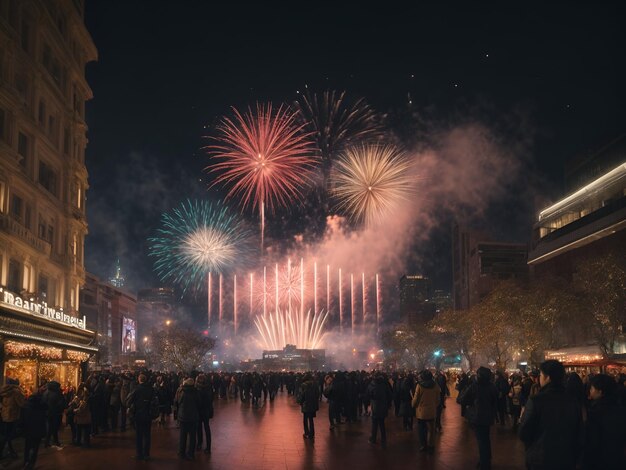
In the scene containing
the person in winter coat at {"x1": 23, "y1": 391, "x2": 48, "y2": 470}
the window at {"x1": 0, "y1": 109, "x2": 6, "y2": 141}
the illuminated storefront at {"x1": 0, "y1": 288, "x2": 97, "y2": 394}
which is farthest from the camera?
the window at {"x1": 0, "y1": 109, "x2": 6, "y2": 141}

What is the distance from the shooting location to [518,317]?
57.7 meters

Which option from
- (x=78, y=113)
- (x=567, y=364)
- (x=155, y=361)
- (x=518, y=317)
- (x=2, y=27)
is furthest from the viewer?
(x=155, y=361)

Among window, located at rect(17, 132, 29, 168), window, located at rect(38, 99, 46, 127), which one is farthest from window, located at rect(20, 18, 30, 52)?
window, located at rect(17, 132, 29, 168)

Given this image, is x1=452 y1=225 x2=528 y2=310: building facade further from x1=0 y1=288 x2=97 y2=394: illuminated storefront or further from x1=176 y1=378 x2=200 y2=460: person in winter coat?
x1=176 y1=378 x2=200 y2=460: person in winter coat

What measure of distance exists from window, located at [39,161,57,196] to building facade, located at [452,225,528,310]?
116 m

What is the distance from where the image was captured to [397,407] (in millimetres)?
25312

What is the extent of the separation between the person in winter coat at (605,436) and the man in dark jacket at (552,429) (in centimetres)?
27

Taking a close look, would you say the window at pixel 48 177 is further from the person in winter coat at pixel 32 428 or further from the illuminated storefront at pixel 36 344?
the person in winter coat at pixel 32 428

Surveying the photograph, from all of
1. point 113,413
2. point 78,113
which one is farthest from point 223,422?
point 78,113

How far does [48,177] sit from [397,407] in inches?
913

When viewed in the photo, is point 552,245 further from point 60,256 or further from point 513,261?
point 513,261

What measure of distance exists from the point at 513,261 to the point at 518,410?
146 meters

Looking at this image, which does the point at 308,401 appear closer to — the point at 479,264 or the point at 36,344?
the point at 36,344

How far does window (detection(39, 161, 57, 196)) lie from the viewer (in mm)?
35719
